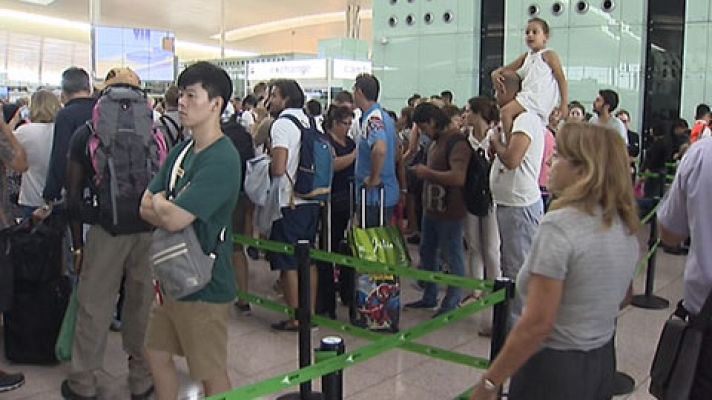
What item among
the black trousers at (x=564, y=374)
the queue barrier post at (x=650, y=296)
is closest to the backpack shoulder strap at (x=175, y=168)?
the black trousers at (x=564, y=374)

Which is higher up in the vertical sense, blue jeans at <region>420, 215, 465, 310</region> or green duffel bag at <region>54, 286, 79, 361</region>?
blue jeans at <region>420, 215, 465, 310</region>

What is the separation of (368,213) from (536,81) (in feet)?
4.93

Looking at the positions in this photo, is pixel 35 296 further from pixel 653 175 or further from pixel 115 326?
pixel 653 175

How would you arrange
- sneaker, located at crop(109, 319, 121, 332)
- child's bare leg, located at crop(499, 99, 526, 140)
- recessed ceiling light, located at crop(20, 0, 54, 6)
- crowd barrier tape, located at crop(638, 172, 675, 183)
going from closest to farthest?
child's bare leg, located at crop(499, 99, 526, 140) < sneaker, located at crop(109, 319, 121, 332) < crowd barrier tape, located at crop(638, 172, 675, 183) < recessed ceiling light, located at crop(20, 0, 54, 6)

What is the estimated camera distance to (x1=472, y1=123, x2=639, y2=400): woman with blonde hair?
200 centimetres

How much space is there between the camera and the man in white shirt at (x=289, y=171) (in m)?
4.68

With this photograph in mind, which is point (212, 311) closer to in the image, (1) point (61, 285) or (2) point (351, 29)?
(1) point (61, 285)

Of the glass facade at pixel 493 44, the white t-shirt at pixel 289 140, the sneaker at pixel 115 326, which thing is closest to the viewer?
the white t-shirt at pixel 289 140

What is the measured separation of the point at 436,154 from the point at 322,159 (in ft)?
2.73

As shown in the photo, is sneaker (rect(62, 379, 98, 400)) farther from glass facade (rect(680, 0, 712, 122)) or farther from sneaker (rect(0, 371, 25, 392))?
glass facade (rect(680, 0, 712, 122))

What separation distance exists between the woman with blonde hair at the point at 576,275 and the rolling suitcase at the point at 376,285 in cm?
264

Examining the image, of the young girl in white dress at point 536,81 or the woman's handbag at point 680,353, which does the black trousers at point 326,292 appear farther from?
the woman's handbag at point 680,353

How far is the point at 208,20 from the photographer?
34.8 m

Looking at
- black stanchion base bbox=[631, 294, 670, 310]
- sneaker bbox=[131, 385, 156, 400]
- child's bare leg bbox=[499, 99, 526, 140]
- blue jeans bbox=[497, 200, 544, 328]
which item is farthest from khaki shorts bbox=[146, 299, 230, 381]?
black stanchion base bbox=[631, 294, 670, 310]
